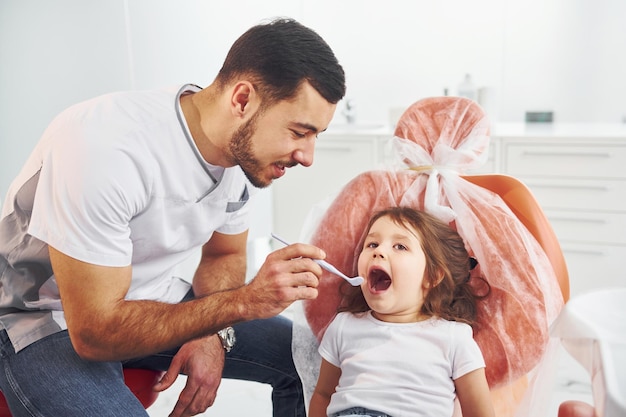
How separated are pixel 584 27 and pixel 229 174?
210 centimetres

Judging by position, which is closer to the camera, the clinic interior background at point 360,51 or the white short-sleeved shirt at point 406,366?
the white short-sleeved shirt at point 406,366

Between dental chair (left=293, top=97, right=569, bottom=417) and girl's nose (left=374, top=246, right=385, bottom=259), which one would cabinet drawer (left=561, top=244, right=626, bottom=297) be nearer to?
dental chair (left=293, top=97, right=569, bottom=417)

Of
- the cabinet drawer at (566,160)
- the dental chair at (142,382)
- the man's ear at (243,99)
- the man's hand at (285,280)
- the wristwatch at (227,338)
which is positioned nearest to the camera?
the man's hand at (285,280)

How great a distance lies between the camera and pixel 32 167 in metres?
1.27

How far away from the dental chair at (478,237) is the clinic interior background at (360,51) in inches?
50.9

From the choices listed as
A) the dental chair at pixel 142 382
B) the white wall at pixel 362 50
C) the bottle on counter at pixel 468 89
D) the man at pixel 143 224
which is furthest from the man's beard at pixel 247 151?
the bottle on counter at pixel 468 89

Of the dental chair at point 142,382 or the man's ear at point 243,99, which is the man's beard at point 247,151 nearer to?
the man's ear at point 243,99

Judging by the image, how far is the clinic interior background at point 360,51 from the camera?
239 centimetres

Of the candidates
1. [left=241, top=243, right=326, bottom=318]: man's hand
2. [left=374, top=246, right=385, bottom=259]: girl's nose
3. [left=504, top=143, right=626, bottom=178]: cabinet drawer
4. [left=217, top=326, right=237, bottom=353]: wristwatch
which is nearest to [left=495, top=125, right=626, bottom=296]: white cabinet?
[left=504, top=143, right=626, bottom=178]: cabinet drawer

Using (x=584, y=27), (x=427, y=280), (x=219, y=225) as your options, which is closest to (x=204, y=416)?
(x=219, y=225)

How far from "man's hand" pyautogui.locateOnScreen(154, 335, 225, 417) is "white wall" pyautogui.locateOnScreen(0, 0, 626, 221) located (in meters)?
1.28

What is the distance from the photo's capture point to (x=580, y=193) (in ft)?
8.43

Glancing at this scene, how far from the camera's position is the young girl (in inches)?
48.9

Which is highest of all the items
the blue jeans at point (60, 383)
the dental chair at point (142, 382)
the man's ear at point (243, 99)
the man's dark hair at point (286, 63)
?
the man's dark hair at point (286, 63)
